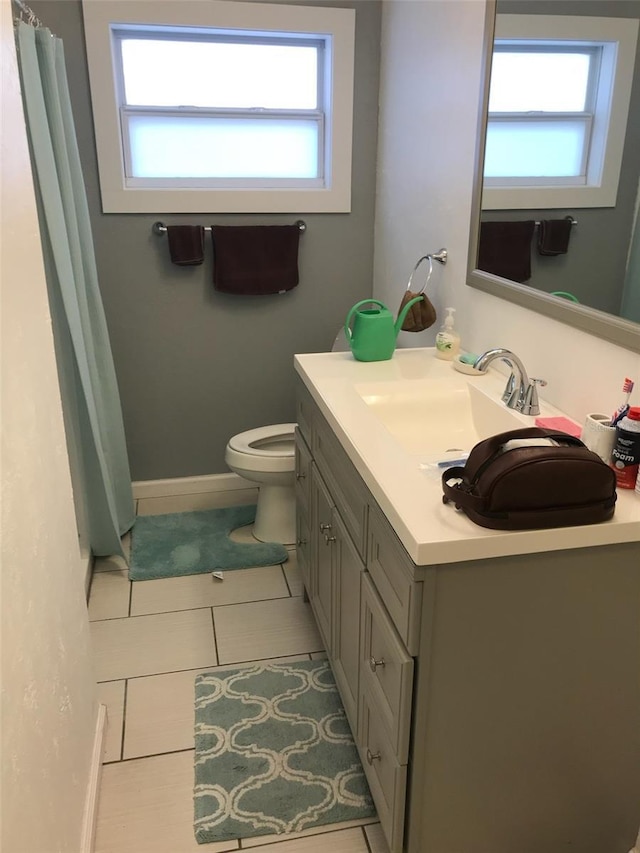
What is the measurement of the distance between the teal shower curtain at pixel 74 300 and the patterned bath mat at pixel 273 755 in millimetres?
877

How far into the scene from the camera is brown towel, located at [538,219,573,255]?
5.43ft

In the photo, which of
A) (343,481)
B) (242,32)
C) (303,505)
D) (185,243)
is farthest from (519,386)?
(242,32)

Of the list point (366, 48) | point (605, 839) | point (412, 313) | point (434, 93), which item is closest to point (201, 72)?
point (366, 48)

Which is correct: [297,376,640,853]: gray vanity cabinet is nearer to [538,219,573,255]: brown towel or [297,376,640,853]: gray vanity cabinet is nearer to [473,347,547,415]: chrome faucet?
[473,347,547,415]: chrome faucet

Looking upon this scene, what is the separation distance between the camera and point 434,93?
2320 millimetres

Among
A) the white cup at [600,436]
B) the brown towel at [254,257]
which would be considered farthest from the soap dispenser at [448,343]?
the brown towel at [254,257]

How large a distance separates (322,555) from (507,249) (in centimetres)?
99

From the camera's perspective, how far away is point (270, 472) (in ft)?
8.73

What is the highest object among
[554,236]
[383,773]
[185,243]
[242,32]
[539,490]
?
[242,32]

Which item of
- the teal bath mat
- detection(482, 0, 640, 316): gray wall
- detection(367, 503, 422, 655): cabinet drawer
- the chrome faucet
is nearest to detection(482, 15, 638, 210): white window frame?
detection(482, 0, 640, 316): gray wall

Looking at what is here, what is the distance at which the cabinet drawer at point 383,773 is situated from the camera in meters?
1.38

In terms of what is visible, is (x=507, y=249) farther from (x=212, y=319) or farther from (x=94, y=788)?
(x=94, y=788)

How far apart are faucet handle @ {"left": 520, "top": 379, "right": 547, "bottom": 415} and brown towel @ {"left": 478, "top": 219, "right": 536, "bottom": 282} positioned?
0.33 metres

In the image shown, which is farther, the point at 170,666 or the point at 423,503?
the point at 170,666
